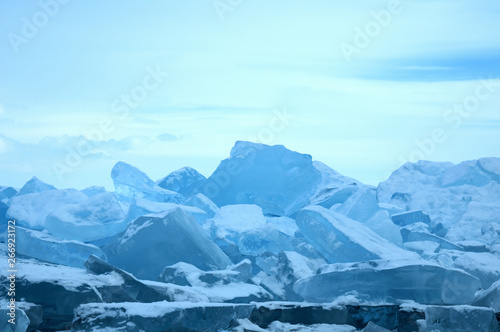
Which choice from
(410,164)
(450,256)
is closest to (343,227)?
(450,256)

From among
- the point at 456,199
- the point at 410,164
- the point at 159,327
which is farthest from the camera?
the point at 410,164

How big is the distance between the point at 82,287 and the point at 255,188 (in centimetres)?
567

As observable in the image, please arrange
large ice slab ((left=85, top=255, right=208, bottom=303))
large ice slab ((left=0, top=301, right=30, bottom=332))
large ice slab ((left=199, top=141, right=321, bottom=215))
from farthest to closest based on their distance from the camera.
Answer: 1. large ice slab ((left=199, top=141, right=321, bottom=215))
2. large ice slab ((left=85, top=255, right=208, bottom=303))
3. large ice slab ((left=0, top=301, right=30, bottom=332))

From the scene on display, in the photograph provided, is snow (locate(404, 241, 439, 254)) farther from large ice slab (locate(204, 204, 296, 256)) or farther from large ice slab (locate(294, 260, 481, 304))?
large ice slab (locate(294, 260, 481, 304))

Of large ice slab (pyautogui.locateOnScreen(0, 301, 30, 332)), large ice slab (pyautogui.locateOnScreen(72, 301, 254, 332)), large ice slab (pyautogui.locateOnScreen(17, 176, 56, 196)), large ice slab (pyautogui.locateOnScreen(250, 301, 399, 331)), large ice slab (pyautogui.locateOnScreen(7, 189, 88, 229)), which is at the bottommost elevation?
large ice slab (pyautogui.locateOnScreen(250, 301, 399, 331))

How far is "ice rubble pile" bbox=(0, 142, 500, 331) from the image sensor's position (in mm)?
3172

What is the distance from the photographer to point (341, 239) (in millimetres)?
5941

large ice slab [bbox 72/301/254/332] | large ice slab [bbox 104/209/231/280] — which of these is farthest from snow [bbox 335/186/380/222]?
large ice slab [bbox 72/301/254/332]

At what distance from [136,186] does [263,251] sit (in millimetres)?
3176

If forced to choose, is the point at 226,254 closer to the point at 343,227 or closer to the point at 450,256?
the point at 343,227

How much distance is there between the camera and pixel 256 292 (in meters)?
4.57

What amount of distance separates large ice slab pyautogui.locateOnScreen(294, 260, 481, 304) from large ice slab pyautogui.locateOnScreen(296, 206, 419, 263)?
0.79m

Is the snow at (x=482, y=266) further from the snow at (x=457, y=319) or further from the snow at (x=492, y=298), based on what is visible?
the snow at (x=457, y=319)

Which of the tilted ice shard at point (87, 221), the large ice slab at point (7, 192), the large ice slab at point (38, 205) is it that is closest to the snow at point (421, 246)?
the tilted ice shard at point (87, 221)
